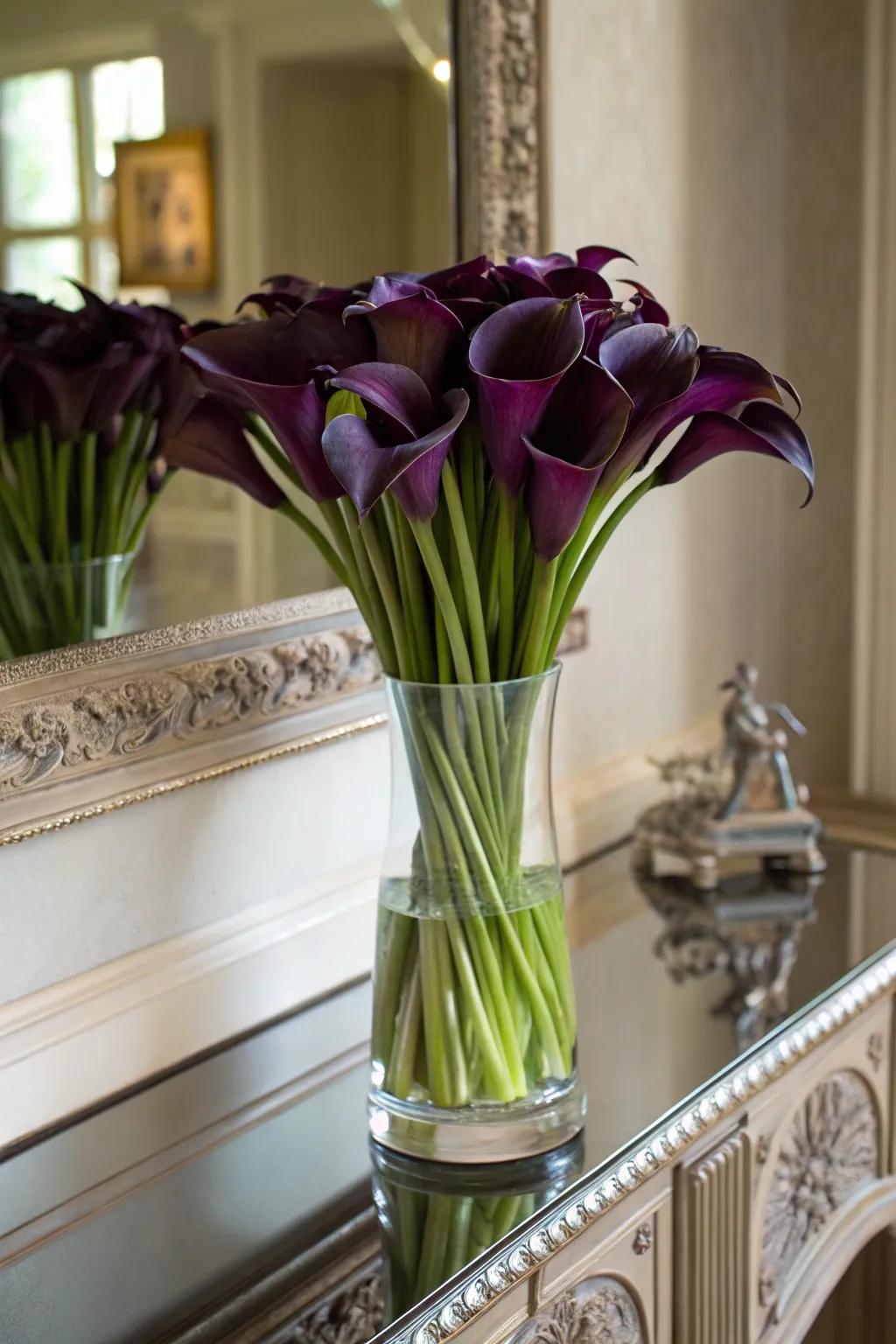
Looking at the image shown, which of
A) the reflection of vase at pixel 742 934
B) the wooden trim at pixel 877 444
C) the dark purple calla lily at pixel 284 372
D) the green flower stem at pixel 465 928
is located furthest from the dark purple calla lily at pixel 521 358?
the wooden trim at pixel 877 444

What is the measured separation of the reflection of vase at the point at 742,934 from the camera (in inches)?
48.7

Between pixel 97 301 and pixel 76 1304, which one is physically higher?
pixel 97 301

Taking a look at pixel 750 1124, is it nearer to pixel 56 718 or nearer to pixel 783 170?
pixel 56 718

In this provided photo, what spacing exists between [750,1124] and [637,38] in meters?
1.11

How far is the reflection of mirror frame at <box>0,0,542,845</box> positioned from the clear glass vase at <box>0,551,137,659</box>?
31 millimetres

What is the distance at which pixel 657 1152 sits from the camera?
1.02 metres

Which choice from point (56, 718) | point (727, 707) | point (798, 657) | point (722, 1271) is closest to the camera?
point (56, 718)

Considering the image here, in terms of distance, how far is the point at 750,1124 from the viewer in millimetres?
1152

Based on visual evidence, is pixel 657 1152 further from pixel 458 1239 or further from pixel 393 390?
pixel 393 390

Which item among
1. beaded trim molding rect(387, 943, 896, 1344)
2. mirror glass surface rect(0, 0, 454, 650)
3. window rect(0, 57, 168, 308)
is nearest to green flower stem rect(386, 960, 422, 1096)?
beaded trim molding rect(387, 943, 896, 1344)

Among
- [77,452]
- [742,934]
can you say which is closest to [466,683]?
[77,452]

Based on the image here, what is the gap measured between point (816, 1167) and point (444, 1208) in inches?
17.6

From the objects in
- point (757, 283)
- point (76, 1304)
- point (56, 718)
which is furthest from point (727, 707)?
point (76, 1304)

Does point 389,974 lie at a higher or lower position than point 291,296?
lower
